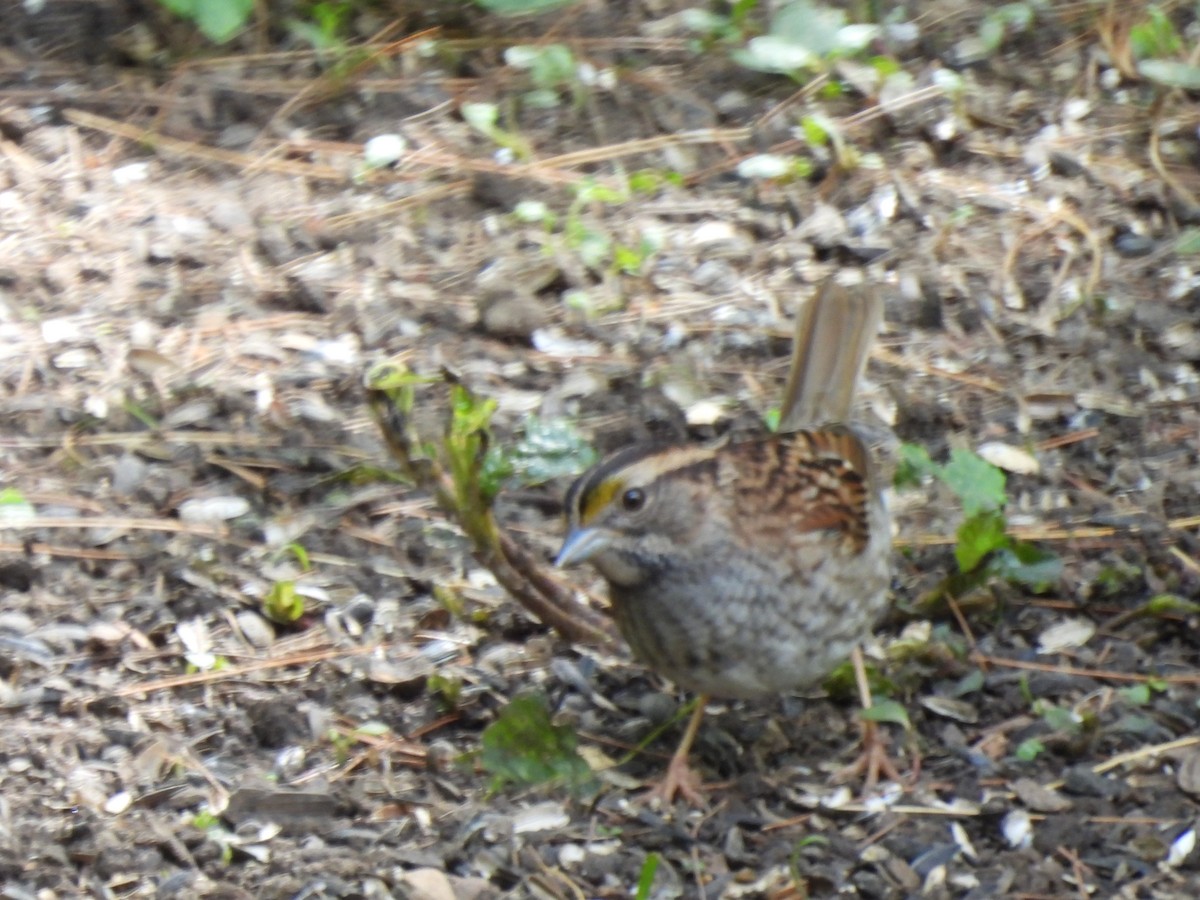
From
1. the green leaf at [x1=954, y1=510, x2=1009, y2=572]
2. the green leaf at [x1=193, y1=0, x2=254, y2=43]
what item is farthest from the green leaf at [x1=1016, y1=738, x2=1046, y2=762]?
the green leaf at [x1=193, y1=0, x2=254, y2=43]

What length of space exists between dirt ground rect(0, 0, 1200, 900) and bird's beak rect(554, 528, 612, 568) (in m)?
0.48

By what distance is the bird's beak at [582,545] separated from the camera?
3213 millimetres

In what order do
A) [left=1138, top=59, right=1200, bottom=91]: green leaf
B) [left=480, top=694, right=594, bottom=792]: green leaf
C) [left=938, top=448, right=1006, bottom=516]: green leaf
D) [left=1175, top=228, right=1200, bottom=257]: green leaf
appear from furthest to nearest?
[left=1138, top=59, right=1200, bottom=91]: green leaf
[left=1175, top=228, right=1200, bottom=257]: green leaf
[left=938, top=448, right=1006, bottom=516]: green leaf
[left=480, top=694, right=594, bottom=792]: green leaf

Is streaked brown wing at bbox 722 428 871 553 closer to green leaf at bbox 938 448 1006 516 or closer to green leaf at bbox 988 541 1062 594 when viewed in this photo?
green leaf at bbox 938 448 1006 516

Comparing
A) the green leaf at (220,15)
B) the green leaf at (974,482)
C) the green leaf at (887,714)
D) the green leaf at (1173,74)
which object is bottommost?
the green leaf at (887,714)

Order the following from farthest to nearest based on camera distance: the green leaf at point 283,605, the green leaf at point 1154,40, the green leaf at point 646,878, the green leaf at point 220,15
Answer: the green leaf at point 1154,40, the green leaf at point 220,15, the green leaf at point 283,605, the green leaf at point 646,878

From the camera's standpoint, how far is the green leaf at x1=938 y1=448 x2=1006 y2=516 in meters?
3.78

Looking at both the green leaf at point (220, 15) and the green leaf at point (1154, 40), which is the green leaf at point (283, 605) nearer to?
the green leaf at point (220, 15)

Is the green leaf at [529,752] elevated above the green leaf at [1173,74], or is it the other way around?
the green leaf at [1173,74]

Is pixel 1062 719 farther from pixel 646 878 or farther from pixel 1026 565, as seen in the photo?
pixel 646 878

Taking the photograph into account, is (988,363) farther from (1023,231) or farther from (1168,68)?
(1168,68)

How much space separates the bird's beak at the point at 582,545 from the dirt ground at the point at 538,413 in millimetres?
483

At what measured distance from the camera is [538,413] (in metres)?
4.20

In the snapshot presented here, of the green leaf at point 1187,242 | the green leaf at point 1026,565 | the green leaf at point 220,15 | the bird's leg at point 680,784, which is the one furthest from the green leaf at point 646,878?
the green leaf at point 220,15
